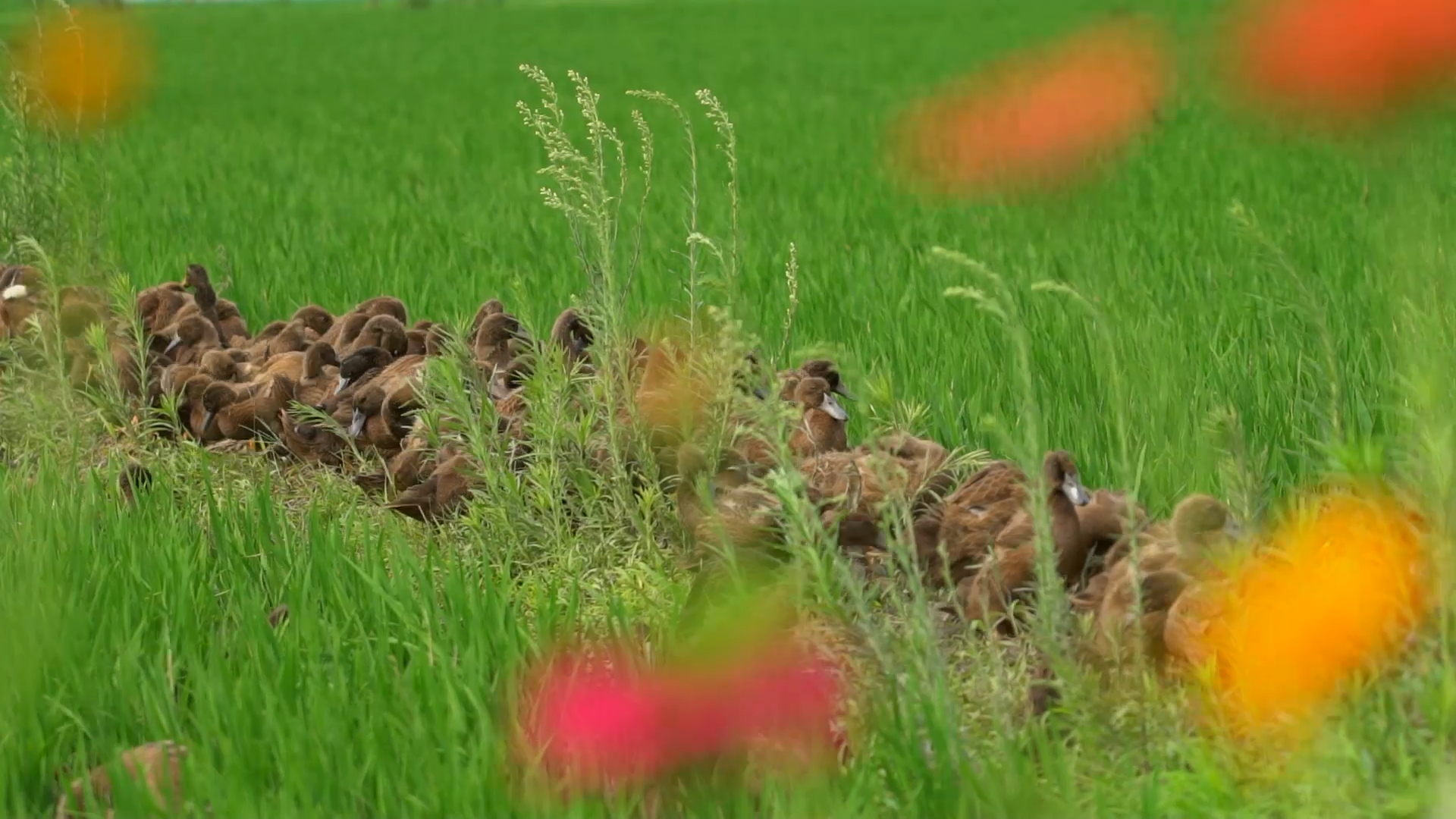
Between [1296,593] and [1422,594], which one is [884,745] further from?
[1422,594]

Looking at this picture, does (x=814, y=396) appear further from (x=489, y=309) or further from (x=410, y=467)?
(x=489, y=309)

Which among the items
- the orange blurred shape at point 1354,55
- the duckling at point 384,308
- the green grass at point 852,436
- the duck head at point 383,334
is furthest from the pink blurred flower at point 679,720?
the duckling at point 384,308

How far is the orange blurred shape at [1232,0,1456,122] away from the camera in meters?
1.86

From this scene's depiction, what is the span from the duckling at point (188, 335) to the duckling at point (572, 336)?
1235mm

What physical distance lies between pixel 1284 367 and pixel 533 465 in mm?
1665

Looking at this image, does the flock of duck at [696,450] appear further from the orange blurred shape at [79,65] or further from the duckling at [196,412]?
the orange blurred shape at [79,65]

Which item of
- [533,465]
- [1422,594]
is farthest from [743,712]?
[533,465]

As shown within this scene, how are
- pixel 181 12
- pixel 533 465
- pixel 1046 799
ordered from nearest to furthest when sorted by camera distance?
pixel 1046 799
pixel 533 465
pixel 181 12

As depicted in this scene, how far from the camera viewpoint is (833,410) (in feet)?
9.57

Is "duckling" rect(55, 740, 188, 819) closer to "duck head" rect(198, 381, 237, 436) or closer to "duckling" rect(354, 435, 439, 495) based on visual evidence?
"duckling" rect(354, 435, 439, 495)

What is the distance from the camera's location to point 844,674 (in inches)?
85.1

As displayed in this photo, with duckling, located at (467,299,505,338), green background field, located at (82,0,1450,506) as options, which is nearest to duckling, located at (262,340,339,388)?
duckling, located at (467,299,505,338)

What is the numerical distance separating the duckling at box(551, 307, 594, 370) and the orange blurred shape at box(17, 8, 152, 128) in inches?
64.5

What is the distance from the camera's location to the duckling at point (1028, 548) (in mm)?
2240
